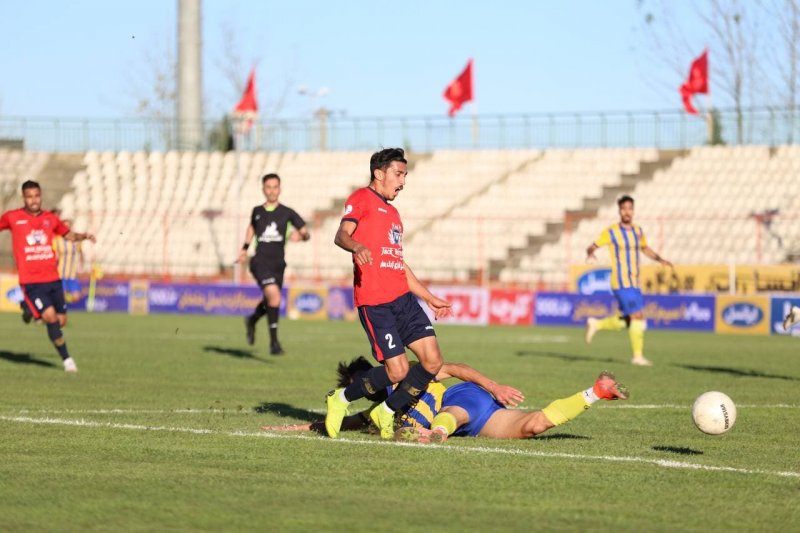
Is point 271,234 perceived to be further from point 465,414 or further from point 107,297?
point 107,297

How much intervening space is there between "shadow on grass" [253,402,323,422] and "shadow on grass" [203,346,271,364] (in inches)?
231

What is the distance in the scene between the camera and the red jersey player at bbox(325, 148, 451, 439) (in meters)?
9.27

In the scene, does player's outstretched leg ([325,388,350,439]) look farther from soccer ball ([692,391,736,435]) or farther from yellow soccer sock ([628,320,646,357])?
yellow soccer sock ([628,320,646,357])

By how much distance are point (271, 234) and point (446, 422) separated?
934 cm

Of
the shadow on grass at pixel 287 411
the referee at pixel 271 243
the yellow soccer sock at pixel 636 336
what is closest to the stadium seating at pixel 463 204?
the yellow soccer sock at pixel 636 336

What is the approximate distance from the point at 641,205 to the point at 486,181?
6.31m

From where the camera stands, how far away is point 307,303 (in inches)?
1351

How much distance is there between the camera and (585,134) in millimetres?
44219

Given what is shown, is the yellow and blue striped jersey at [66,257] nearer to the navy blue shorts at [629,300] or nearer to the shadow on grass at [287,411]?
the navy blue shorts at [629,300]

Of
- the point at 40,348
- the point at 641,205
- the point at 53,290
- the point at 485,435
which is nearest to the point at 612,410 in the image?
the point at 485,435

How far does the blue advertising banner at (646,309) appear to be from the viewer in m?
29.9

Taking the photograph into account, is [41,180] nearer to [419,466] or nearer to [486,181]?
[486,181]

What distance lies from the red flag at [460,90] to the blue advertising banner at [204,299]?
15.2m

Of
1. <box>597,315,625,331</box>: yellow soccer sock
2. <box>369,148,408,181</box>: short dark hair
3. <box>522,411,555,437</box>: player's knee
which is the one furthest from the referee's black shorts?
<box>522,411,555,437</box>: player's knee
